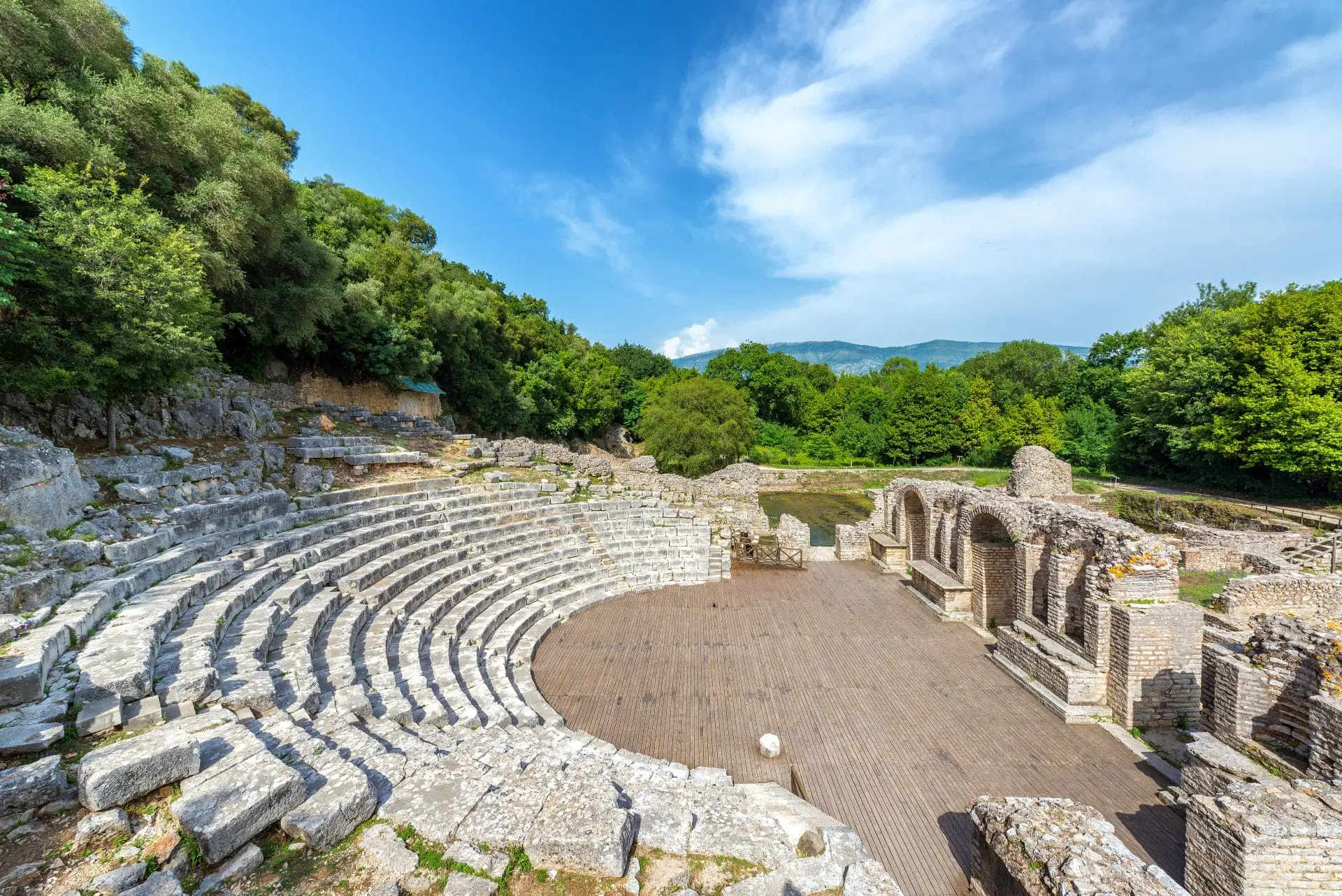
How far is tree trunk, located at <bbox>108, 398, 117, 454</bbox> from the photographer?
8828 millimetres

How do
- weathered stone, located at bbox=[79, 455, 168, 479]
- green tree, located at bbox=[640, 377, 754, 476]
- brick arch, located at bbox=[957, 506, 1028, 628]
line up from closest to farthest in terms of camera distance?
weathered stone, located at bbox=[79, 455, 168, 479] < brick arch, located at bbox=[957, 506, 1028, 628] < green tree, located at bbox=[640, 377, 754, 476]

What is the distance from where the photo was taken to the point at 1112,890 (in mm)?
3736

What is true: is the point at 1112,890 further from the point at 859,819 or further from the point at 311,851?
the point at 311,851

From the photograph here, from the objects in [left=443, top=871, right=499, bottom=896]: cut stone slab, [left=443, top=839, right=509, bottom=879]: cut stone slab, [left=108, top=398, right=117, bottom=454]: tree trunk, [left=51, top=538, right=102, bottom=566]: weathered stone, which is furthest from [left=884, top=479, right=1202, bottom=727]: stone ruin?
[left=108, top=398, right=117, bottom=454]: tree trunk

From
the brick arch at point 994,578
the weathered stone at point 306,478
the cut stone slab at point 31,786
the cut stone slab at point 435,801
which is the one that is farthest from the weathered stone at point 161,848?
the brick arch at point 994,578

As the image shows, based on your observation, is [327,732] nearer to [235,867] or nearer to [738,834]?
[235,867]

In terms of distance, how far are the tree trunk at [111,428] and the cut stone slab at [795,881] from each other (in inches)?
462

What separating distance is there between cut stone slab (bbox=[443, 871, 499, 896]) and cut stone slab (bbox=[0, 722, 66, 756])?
8.92 feet

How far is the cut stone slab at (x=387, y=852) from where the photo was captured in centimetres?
306

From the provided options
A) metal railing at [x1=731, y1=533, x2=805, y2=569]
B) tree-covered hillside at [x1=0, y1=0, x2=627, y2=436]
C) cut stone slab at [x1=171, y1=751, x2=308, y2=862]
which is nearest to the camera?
cut stone slab at [x1=171, y1=751, x2=308, y2=862]

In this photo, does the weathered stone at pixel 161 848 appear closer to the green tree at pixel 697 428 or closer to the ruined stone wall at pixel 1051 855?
the ruined stone wall at pixel 1051 855

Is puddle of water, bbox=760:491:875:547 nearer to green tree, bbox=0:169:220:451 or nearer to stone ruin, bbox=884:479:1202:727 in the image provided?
stone ruin, bbox=884:479:1202:727

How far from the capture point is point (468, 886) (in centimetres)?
297

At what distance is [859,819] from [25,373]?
39.7 ft
